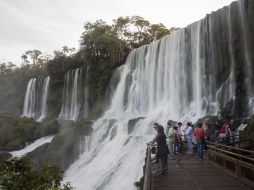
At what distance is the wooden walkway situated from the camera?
390 inches

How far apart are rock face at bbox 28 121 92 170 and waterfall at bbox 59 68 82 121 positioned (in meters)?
16.3

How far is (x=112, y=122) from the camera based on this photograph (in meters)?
31.8

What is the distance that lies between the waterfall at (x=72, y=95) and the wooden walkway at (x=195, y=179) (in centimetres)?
3530

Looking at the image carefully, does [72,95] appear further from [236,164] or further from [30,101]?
[236,164]

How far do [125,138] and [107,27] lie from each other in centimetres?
3007

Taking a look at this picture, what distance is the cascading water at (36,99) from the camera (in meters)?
55.2

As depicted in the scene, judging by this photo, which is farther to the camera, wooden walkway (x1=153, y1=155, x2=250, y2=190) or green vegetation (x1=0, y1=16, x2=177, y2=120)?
green vegetation (x1=0, y1=16, x2=177, y2=120)

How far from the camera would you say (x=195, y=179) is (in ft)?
36.6

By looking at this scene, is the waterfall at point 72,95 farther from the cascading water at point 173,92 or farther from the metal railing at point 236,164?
the metal railing at point 236,164

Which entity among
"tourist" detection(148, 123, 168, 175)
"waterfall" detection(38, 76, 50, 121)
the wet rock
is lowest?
"tourist" detection(148, 123, 168, 175)

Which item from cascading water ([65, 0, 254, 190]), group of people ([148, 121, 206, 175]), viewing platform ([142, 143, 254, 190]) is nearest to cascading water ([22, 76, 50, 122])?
cascading water ([65, 0, 254, 190])

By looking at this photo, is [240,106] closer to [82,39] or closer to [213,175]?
[213,175]

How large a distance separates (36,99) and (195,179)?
48.8 metres

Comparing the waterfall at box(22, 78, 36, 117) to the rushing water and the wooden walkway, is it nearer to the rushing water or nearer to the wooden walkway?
the rushing water
